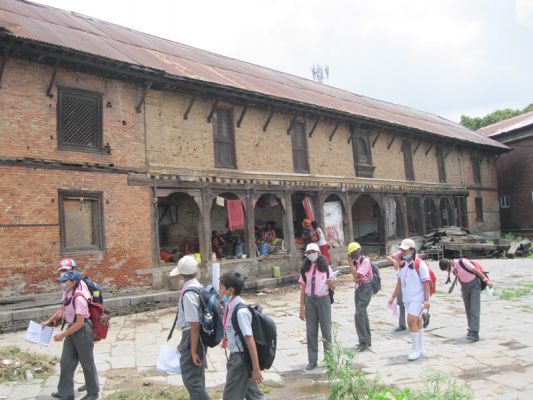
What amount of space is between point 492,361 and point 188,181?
932 centimetres

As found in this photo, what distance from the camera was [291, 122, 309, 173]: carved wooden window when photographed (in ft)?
55.2

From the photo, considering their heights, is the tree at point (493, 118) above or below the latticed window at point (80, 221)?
above

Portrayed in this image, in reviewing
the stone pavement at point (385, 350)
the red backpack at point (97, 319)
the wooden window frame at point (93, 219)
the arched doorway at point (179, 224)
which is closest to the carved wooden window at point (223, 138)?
the arched doorway at point (179, 224)

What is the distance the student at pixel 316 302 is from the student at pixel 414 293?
116 cm

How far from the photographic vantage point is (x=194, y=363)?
165 inches

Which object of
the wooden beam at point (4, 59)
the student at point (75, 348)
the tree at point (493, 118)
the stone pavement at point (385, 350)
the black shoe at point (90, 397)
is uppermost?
the tree at point (493, 118)

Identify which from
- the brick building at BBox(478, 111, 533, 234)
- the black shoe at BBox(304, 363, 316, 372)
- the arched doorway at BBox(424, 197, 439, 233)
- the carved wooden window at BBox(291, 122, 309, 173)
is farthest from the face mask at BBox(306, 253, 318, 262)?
the brick building at BBox(478, 111, 533, 234)

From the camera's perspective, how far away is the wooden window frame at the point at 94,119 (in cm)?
1085

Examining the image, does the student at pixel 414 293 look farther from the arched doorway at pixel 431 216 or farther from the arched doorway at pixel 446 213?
the arched doorway at pixel 446 213

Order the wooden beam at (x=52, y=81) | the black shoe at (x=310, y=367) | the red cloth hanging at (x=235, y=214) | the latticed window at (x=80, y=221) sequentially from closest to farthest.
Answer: the black shoe at (x=310, y=367), the wooden beam at (x=52, y=81), the latticed window at (x=80, y=221), the red cloth hanging at (x=235, y=214)

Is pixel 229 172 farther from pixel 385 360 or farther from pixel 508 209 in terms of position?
pixel 508 209

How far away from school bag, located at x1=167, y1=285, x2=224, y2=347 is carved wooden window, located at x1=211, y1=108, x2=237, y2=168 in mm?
10109

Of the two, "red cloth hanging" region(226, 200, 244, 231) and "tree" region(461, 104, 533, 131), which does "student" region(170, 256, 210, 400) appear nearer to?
"red cloth hanging" region(226, 200, 244, 231)

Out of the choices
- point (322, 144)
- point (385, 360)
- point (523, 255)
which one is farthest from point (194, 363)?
point (523, 255)
